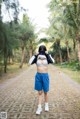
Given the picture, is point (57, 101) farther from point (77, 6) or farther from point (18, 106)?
point (77, 6)

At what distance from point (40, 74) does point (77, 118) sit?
5.01 feet

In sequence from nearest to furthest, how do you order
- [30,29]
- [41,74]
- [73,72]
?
[41,74] → [73,72] → [30,29]

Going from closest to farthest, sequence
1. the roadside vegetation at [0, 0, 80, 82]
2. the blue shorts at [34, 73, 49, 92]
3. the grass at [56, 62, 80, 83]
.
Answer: the blue shorts at [34, 73, 49, 92] < the roadside vegetation at [0, 0, 80, 82] < the grass at [56, 62, 80, 83]

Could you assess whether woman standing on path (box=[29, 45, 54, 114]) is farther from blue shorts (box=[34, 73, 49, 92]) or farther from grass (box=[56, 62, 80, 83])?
grass (box=[56, 62, 80, 83])

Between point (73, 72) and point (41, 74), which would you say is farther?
point (73, 72)

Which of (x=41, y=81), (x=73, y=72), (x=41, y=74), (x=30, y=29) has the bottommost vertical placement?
(x=73, y=72)

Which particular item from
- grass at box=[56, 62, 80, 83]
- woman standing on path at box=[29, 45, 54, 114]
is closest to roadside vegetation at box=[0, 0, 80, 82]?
grass at box=[56, 62, 80, 83]

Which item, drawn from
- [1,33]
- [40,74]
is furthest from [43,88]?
[1,33]

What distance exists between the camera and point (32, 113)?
6891 mm

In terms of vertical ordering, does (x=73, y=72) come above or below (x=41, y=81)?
below

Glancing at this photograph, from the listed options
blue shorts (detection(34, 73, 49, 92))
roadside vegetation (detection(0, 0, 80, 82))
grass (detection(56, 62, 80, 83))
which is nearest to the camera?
blue shorts (detection(34, 73, 49, 92))

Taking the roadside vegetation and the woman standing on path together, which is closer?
the woman standing on path

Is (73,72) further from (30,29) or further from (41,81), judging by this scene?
(41,81)

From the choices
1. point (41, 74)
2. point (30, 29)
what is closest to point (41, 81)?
point (41, 74)
